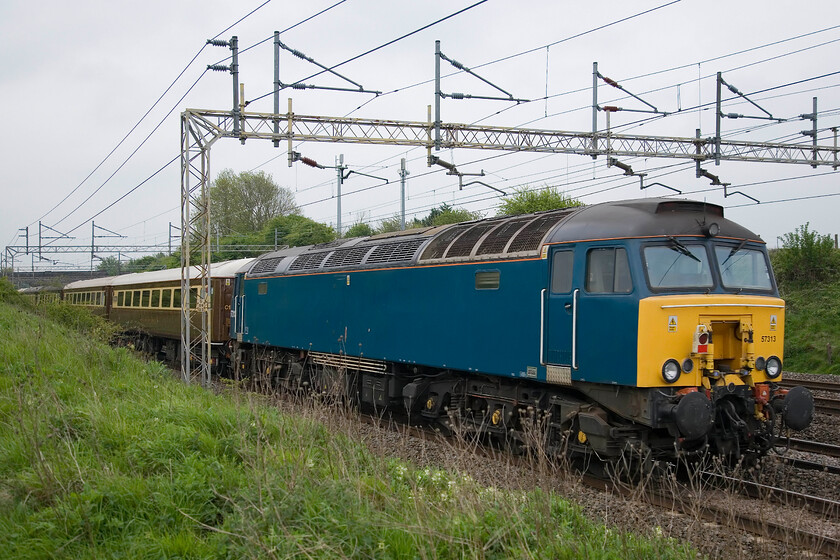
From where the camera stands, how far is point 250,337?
18109 mm

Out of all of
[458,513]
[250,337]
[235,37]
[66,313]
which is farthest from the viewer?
[66,313]

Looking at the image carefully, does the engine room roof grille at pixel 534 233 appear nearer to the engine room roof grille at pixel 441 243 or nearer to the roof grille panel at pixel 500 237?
the roof grille panel at pixel 500 237

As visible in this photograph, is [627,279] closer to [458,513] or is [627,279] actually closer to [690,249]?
[690,249]

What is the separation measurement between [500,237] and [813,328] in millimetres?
17941

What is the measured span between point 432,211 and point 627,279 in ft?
135

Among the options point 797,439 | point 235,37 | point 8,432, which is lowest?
point 797,439

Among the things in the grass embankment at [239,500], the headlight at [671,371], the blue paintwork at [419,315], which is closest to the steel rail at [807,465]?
the headlight at [671,371]

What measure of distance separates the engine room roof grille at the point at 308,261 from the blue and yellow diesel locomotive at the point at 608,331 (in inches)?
151

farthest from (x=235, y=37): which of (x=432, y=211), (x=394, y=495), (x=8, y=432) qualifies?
(x=432, y=211)

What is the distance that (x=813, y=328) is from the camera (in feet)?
78.3

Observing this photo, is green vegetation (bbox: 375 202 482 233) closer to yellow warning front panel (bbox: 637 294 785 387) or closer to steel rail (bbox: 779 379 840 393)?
steel rail (bbox: 779 379 840 393)

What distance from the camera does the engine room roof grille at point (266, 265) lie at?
57.2 ft

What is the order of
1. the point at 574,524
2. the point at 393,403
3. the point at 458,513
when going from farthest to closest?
1. the point at 393,403
2. the point at 574,524
3. the point at 458,513

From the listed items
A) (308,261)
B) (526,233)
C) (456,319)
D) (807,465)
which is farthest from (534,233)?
(308,261)
